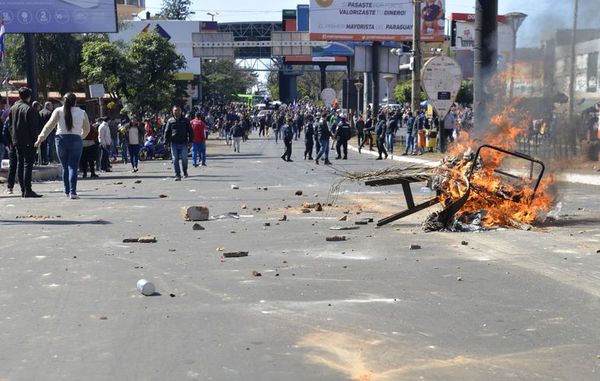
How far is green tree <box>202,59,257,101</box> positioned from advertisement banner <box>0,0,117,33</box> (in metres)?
62.6

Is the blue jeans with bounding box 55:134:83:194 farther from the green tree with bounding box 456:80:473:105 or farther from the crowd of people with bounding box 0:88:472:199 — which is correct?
the green tree with bounding box 456:80:473:105

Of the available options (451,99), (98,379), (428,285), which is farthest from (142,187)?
(451,99)

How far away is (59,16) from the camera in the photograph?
28078 millimetres

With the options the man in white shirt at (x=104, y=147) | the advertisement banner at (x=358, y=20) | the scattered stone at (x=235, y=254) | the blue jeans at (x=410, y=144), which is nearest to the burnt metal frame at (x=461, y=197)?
the scattered stone at (x=235, y=254)

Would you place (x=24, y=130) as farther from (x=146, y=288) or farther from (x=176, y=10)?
(x=176, y=10)

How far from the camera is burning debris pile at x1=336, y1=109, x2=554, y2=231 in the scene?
9.82 m

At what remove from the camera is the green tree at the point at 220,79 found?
98012mm

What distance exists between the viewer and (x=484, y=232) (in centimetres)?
943

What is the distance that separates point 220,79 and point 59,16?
73.2 m

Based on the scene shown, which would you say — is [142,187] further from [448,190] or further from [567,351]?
[567,351]

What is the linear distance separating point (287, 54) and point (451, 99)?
109ft

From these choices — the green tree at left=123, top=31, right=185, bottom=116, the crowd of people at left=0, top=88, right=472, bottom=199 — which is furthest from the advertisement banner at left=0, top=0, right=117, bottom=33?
the green tree at left=123, top=31, right=185, bottom=116

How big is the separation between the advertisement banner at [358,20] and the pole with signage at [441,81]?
74.8 feet

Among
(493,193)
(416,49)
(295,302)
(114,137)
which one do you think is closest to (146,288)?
(295,302)
